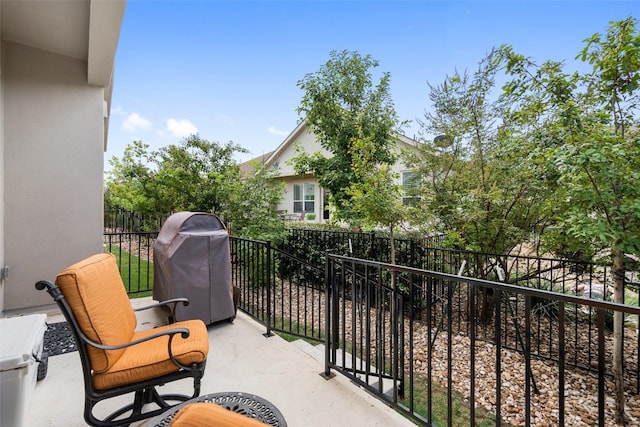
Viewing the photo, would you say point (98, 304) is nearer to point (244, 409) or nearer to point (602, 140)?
point (244, 409)

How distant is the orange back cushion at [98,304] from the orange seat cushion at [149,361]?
0.17 feet

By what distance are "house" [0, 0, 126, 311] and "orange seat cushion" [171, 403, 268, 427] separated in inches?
158

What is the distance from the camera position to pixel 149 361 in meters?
1.71

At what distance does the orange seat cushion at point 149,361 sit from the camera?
1621 mm

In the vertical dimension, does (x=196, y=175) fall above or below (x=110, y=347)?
above

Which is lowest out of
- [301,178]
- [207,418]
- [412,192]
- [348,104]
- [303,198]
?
[207,418]

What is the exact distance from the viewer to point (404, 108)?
7207 mm

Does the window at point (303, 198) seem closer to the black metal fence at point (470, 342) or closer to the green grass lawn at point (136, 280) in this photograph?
the green grass lawn at point (136, 280)

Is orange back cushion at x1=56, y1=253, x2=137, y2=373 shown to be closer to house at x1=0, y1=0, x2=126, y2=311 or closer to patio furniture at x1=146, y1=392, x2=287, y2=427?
patio furniture at x1=146, y1=392, x2=287, y2=427

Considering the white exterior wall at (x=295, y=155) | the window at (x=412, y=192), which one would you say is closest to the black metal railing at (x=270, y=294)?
the window at (x=412, y=192)

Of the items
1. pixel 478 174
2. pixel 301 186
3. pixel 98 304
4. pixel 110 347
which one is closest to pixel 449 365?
pixel 110 347

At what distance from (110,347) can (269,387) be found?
1.22 metres

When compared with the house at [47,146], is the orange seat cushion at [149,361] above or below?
below

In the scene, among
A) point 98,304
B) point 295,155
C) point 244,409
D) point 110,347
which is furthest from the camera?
point 295,155
